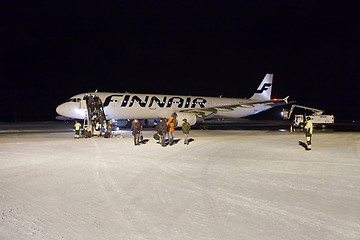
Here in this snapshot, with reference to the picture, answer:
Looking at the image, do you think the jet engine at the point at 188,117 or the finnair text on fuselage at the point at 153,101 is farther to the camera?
the finnair text on fuselage at the point at 153,101

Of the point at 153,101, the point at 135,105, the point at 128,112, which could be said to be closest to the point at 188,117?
the point at 153,101

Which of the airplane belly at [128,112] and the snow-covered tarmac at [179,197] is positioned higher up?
the airplane belly at [128,112]

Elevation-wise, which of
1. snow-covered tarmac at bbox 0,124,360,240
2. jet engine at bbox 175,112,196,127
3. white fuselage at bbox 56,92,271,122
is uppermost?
white fuselage at bbox 56,92,271,122

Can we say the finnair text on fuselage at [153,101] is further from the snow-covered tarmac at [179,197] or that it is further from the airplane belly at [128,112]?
the snow-covered tarmac at [179,197]

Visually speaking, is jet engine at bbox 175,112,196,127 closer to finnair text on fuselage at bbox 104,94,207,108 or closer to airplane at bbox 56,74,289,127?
airplane at bbox 56,74,289,127

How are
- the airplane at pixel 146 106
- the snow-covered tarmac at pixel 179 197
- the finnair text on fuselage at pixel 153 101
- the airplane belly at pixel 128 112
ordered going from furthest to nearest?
1. the finnair text on fuselage at pixel 153 101
2. the airplane belly at pixel 128 112
3. the airplane at pixel 146 106
4. the snow-covered tarmac at pixel 179 197

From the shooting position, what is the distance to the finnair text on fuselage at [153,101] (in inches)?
1393

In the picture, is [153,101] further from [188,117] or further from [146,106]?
[188,117]

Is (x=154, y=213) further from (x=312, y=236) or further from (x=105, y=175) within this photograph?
(x=105, y=175)

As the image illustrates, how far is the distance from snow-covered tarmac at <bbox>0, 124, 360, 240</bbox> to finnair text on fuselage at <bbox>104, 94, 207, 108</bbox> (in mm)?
20574

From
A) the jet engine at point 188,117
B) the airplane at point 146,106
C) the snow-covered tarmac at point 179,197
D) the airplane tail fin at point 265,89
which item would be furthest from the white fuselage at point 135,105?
the snow-covered tarmac at point 179,197

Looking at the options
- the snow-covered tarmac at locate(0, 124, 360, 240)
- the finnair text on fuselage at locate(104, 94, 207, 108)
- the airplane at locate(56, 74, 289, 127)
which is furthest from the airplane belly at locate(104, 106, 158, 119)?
the snow-covered tarmac at locate(0, 124, 360, 240)

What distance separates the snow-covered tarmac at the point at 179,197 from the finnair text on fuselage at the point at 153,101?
810 inches

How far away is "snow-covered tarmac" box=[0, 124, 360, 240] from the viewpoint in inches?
245
